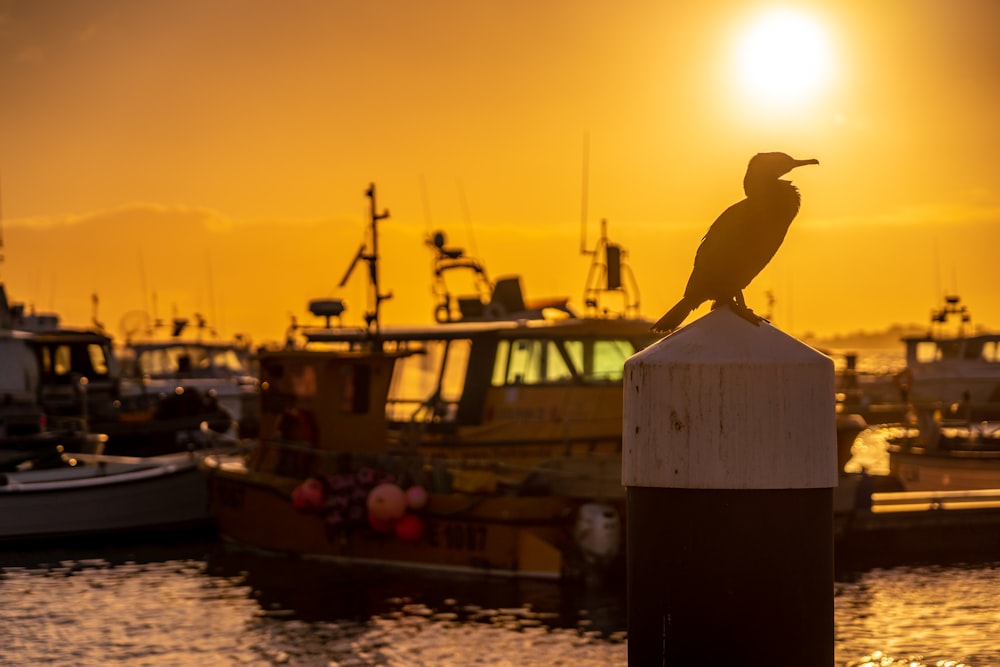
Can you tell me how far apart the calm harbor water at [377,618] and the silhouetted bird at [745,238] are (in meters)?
11.5

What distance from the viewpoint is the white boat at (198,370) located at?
48.2 metres

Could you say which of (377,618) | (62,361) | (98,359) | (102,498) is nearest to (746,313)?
(377,618)

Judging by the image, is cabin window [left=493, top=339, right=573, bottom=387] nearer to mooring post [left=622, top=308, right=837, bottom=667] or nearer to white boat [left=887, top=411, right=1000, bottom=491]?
white boat [left=887, top=411, right=1000, bottom=491]

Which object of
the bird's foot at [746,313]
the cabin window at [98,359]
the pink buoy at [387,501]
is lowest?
the pink buoy at [387,501]

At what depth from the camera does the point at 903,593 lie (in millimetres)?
20172

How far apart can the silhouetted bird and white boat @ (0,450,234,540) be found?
23.3 m

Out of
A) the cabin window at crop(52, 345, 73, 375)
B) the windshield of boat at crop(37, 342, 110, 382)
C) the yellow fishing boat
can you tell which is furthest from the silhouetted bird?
the cabin window at crop(52, 345, 73, 375)

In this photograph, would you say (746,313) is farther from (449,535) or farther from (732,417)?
(449,535)

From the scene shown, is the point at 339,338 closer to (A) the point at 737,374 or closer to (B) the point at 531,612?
(B) the point at 531,612

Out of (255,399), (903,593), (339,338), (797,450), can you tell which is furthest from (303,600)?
(255,399)

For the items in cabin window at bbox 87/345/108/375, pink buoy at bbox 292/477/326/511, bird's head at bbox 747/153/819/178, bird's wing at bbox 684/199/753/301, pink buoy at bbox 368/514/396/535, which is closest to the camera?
bird's wing at bbox 684/199/753/301

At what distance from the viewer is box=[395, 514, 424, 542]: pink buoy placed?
21391 millimetres

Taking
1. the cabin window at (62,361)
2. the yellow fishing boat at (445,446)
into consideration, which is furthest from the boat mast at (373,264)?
the cabin window at (62,361)

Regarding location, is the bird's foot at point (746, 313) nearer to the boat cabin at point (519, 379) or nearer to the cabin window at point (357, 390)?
the boat cabin at point (519, 379)
